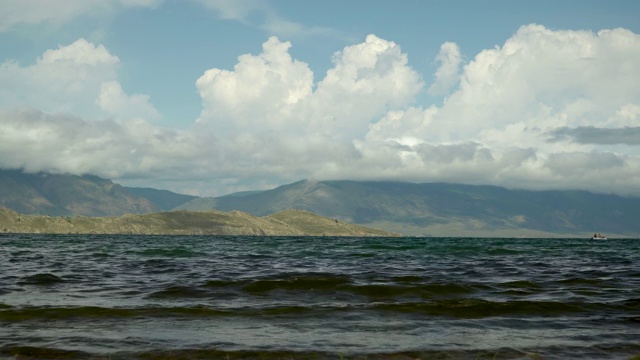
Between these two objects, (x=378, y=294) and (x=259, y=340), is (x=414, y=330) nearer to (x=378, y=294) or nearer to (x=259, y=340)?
(x=259, y=340)

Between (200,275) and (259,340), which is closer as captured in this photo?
(259,340)

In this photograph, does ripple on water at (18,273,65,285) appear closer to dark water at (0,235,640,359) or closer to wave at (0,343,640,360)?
dark water at (0,235,640,359)

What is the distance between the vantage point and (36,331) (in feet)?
64.2

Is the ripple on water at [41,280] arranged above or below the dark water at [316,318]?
below

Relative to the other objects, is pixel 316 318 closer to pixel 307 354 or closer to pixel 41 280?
pixel 307 354

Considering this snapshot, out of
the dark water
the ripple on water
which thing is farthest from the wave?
the ripple on water

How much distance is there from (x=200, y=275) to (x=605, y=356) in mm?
27972

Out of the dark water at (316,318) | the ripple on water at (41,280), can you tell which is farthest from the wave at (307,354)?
the ripple on water at (41,280)

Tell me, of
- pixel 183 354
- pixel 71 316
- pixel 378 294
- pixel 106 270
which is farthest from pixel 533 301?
pixel 106 270

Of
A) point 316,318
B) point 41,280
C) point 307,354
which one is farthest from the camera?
point 41,280

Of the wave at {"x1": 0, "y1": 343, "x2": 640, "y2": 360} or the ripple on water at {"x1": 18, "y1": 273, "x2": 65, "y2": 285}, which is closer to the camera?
the wave at {"x1": 0, "y1": 343, "x2": 640, "y2": 360}

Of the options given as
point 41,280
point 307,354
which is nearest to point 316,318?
point 307,354

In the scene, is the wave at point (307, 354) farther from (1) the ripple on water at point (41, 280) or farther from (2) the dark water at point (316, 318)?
(1) the ripple on water at point (41, 280)

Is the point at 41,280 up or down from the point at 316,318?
down
